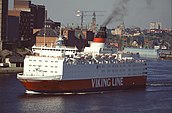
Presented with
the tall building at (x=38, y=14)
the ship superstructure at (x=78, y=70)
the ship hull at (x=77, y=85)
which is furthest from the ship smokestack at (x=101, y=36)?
the tall building at (x=38, y=14)

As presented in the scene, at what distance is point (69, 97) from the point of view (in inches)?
805

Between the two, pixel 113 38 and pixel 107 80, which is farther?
pixel 113 38

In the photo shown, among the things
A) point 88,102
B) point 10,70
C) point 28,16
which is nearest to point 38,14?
point 28,16

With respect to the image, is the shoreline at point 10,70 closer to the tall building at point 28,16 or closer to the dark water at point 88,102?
the dark water at point 88,102

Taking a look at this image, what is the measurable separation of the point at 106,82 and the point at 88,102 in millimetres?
3682

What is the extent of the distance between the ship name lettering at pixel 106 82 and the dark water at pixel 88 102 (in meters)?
0.50

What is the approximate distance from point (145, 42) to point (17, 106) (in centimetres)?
10238

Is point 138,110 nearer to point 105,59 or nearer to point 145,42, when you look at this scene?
point 105,59

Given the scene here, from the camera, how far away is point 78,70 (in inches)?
845

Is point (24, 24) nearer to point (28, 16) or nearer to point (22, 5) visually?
point (28, 16)

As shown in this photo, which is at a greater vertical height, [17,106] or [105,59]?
[105,59]

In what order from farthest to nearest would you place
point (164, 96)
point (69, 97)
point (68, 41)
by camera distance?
1. point (68, 41)
2. point (164, 96)
3. point (69, 97)

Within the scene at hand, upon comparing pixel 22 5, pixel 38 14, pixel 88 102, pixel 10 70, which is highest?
pixel 22 5

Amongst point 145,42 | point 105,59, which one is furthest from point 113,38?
point 105,59
